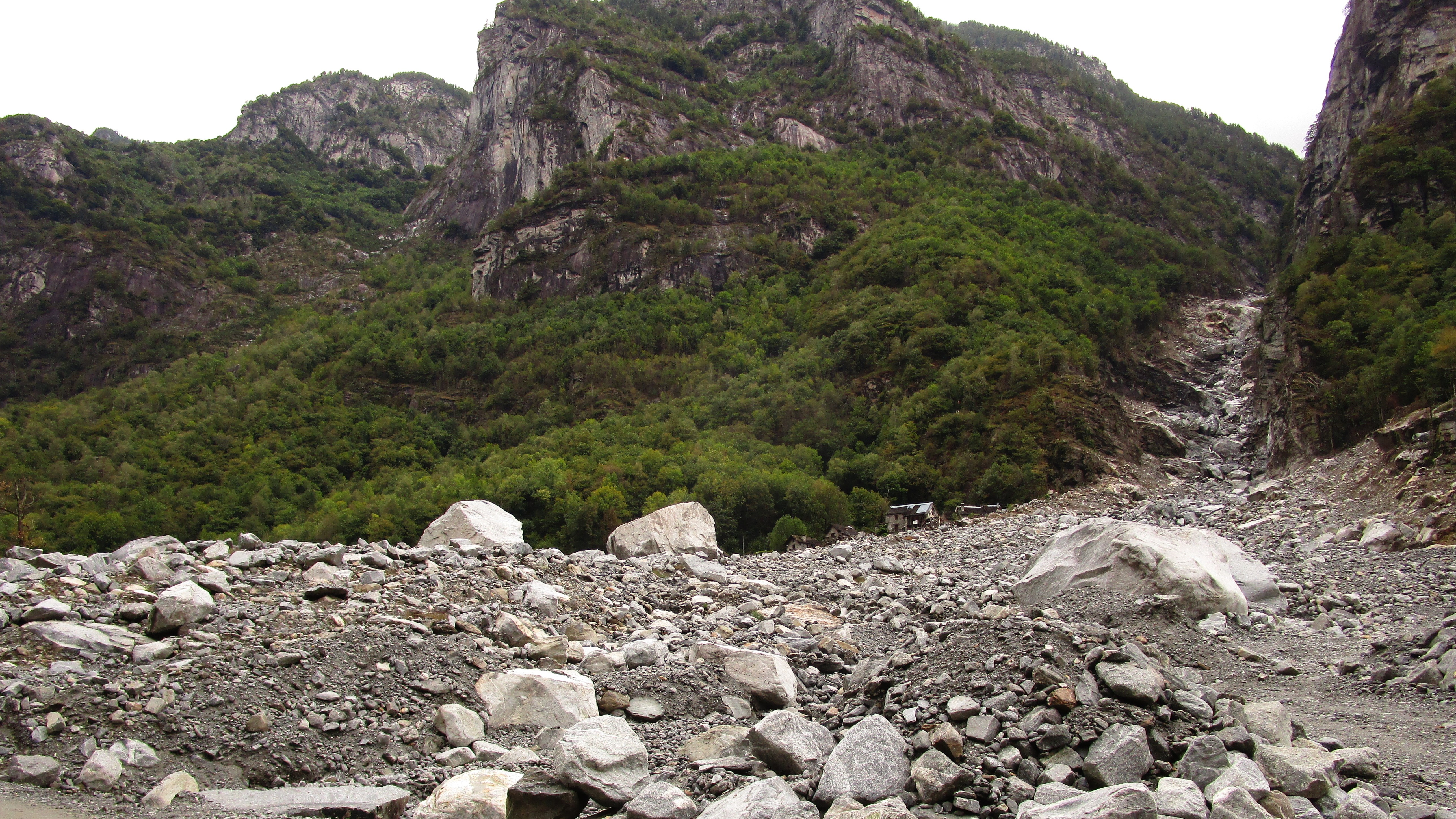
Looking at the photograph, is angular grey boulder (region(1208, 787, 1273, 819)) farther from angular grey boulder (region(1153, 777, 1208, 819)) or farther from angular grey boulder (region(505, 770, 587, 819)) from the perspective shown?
angular grey boulder (region(505, 770, 587, 819))

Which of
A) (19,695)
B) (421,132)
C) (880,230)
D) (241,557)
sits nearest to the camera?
(19,695)

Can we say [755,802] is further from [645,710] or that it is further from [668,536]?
[668,536]

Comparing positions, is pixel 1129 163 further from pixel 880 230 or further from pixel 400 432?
pixel 400 432

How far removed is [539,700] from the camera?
7.33 metres

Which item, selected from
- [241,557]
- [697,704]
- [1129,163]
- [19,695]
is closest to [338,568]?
[241,557]

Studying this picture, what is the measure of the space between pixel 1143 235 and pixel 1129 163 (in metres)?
53.3

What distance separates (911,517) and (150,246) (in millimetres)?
126231

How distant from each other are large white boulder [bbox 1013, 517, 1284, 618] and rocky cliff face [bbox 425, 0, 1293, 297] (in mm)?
70561

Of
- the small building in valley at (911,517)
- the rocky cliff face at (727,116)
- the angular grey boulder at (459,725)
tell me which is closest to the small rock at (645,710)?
the angular grey boulder at (459,725)

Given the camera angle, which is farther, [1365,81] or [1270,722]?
[1365,81]

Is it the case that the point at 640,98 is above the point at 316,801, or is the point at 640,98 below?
above

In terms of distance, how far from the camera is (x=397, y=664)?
25.7 feet

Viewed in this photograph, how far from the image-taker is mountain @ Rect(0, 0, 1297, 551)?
1682 inches

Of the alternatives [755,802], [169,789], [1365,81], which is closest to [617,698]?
[755,802]
